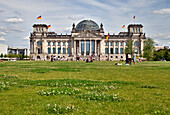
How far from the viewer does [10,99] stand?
8781 millimetres

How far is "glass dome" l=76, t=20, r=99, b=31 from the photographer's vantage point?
14877 centimetres

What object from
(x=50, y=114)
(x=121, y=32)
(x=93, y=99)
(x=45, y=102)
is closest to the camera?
(x=50, y=114)

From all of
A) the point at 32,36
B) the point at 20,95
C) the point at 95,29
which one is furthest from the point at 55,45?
the point at 20,95

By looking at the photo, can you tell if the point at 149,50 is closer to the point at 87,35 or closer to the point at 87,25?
the point at 87,35

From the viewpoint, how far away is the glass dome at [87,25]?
488 ft

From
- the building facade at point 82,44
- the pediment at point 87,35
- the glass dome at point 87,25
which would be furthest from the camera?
the glass dome at point 87,25

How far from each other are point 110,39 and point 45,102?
457 feet

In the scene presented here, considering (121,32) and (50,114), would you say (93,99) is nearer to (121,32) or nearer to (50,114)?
(50,114)

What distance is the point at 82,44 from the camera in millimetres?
141625

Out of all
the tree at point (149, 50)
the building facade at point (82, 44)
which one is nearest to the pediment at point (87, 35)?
the building facade at point (82, 44)

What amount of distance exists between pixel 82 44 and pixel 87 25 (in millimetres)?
17331

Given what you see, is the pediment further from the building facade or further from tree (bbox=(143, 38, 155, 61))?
tree (bbox=(143, 38, 155, 61))

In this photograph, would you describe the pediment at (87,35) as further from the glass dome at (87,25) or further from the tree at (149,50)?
the tree at (149,50)

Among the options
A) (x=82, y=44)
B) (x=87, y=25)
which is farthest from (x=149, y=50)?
(x=87, y=25)
